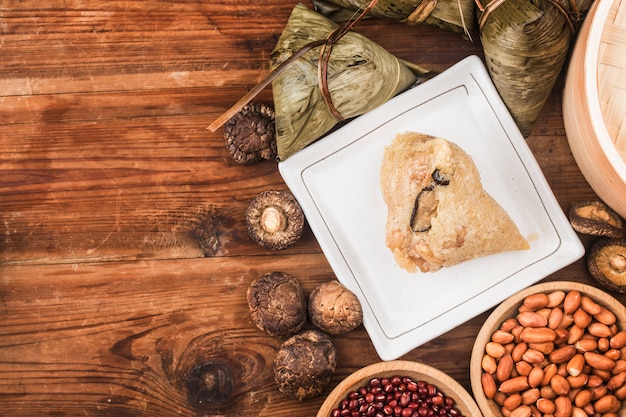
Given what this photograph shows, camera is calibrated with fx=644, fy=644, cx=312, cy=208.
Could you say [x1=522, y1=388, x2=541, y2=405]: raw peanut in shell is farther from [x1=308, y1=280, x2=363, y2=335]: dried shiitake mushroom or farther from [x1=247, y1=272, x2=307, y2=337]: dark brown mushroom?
[x1=247, y1=272, x2=307, y2=337]: dark brown mushroom

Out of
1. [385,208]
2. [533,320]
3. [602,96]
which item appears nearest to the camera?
[602,96]

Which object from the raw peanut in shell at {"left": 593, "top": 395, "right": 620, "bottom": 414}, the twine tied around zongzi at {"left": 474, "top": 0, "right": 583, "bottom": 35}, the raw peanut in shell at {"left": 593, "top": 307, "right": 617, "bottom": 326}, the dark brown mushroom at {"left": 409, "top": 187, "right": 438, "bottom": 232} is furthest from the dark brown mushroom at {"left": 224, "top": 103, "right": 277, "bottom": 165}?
the raw peanut in shell at {"left": 593, "top": 395, "right": 620, "bottom": 414}

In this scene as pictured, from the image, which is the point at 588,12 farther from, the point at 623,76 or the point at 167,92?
the point at 167,92

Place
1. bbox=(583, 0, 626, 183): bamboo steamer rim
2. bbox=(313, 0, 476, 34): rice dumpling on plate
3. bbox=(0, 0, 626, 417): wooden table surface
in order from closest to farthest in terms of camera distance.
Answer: bbox=(583, 0, 626, 183): bamboo steamer rim < bbox=(313, 0, 476, 34): rice dumpling on plate < bbox=(0, 0, 626, 417): wooden table surface

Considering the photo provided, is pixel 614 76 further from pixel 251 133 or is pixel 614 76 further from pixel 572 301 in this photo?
pixel 251 133

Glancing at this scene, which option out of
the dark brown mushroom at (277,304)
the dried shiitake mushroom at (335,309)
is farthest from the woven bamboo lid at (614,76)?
the dark brown mushroom at (277,304)

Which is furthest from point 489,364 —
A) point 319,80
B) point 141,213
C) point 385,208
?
point 141,213

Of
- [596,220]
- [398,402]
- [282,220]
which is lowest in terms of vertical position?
[398,402]

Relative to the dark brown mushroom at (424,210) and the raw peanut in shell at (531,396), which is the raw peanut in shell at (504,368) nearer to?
the raw peanut in shell at (531,396)

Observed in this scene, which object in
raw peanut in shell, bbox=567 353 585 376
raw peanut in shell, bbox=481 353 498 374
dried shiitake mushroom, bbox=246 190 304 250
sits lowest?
raw peanut in shell, bbox=481 353 498 374
